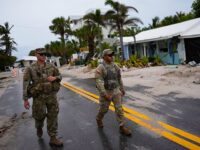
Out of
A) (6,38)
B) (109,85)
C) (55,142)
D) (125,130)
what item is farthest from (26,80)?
(6,38)

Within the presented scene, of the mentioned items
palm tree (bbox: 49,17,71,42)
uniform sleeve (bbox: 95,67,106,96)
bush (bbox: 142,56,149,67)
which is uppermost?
palm tree (bbox: 49,17,71,42)

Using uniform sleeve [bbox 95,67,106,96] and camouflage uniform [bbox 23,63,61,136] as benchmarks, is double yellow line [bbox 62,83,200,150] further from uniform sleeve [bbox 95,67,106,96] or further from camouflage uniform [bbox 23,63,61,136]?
camouflage uniform [bbox 23,63,61,136]

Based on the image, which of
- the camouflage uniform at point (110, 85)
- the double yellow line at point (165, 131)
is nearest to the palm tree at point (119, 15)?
the double yellow line at point (165, 131)

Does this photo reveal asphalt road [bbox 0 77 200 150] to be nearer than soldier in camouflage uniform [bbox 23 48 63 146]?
Yes

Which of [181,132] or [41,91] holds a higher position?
[41,91]

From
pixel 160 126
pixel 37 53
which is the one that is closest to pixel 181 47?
pixel 160 126

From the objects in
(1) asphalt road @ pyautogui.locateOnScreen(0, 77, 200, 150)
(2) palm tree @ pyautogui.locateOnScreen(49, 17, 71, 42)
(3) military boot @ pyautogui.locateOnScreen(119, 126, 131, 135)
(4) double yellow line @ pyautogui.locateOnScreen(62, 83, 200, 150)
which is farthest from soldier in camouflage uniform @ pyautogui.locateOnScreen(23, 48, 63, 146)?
(2) palm tree @ pyautogui.locateOnScreen(49, 17, 71, 42)

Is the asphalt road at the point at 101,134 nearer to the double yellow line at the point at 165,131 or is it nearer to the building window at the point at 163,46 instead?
the double yellow line at the point at 165,131

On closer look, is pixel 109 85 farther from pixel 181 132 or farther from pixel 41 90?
pixel 181 132

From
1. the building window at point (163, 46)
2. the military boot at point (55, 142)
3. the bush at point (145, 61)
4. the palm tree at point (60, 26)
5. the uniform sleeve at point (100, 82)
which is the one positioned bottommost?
the military boot at point (55, 142)

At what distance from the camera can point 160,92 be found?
720cm

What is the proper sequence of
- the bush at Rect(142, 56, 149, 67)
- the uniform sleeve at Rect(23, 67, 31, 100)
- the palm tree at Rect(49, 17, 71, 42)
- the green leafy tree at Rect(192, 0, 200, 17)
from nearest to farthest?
1. the uniform sleeve at Rect(23, 67, 31, 100)
2. the bush at Rect(142, 56, 149, 67)
3. the green leafy tree at Rect(192, 0, 200, 17)
4. the palm tree at Rect(49, 17, 71, 42)

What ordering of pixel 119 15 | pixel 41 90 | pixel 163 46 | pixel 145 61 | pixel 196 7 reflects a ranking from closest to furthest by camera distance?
pixel 41 90 < pixel 145 61 < pixel 119 15 < pixel 163 46 < pixel 196 7

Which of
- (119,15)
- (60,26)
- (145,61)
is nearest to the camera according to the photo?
(145,61)
